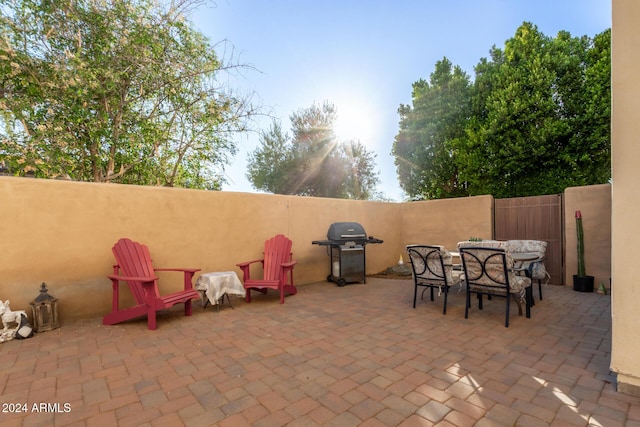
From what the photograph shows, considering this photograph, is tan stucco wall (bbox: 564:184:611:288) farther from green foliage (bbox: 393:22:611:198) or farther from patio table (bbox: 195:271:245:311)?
patio table (bbox: 195:271:245:311)

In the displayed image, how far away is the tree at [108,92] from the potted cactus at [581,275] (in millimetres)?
7619

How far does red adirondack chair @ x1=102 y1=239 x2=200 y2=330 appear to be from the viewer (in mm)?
3322

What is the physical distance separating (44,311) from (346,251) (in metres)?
4.48

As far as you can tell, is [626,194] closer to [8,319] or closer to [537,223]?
[537,223]

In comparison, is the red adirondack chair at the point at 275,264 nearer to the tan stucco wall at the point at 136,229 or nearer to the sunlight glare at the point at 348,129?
the tan stucco wall at the point at 136,229

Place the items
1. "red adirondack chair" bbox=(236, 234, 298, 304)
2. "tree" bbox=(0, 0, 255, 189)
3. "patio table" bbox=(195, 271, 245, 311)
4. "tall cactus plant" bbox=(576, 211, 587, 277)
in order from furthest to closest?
"tree" bbox=(0, 0, 255, 189)
"tall cactus plant" bbox=(576, 211, 587, 277)
"red adirondack chair" bbox=(236, 234, 298, 304)
"patio table" bbox=(195, 271, 245, 311)

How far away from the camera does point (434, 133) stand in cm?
→ 1278

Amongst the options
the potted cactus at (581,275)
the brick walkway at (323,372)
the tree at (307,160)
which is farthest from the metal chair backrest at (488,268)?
the tree at (307,160)

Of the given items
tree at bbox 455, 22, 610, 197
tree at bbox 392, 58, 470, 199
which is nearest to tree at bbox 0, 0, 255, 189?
tree at bbox 392, 58, 470, 199

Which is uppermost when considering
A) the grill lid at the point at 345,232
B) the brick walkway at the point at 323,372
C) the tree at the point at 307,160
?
the tree at the point at 307,160

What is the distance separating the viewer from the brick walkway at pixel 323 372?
1.79 meters

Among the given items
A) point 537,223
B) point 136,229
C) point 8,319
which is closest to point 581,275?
point 537,223

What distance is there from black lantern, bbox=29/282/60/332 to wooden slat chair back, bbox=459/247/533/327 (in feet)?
16.2

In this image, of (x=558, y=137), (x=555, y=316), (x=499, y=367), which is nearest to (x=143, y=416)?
(x=499, y=367)
